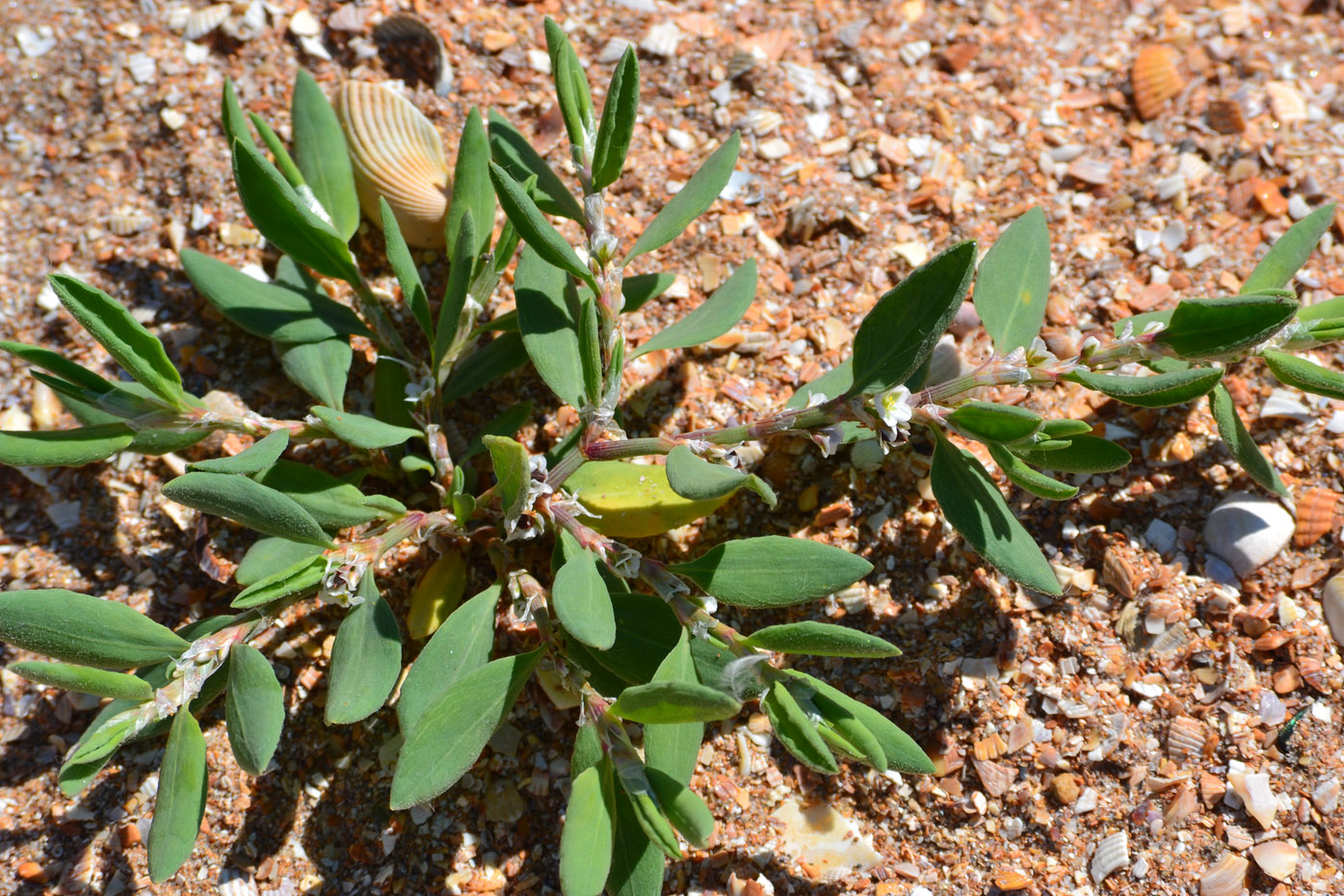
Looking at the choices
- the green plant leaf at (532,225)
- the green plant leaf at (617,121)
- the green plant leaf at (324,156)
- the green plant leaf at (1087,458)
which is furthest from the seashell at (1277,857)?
the green plant leaf at (324,156)

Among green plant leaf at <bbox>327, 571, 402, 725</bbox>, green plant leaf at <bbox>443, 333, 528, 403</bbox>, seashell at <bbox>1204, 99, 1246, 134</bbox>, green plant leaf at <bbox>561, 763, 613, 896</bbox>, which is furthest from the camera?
seashell at <bbox>1204, 99, 1246, 134</bbox>

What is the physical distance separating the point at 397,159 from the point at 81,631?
1.25 metres

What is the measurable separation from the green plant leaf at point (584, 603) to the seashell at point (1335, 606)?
1535 millimetres

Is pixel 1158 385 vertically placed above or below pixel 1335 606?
A: above

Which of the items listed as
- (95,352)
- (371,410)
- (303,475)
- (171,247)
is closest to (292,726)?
(303,475)

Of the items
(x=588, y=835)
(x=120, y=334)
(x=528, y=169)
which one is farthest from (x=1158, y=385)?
(x=120, y=334)

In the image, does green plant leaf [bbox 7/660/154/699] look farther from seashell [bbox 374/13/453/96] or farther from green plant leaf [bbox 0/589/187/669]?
seashell [bbox 374/13/453/96]

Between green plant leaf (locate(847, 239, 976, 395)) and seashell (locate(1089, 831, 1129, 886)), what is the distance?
1071 mm

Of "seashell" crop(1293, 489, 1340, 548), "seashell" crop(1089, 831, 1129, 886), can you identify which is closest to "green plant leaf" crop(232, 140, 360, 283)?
"seashell" crop(1089, 831, 1129, 886)

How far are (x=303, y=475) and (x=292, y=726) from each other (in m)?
0.55

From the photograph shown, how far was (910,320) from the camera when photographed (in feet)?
4.94

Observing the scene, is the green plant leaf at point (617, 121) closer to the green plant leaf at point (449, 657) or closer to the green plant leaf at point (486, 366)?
the green plant leaf at point (486, 366)

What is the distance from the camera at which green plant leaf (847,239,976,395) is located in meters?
1.41

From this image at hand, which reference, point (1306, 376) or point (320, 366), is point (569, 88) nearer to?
point (320, 366)
